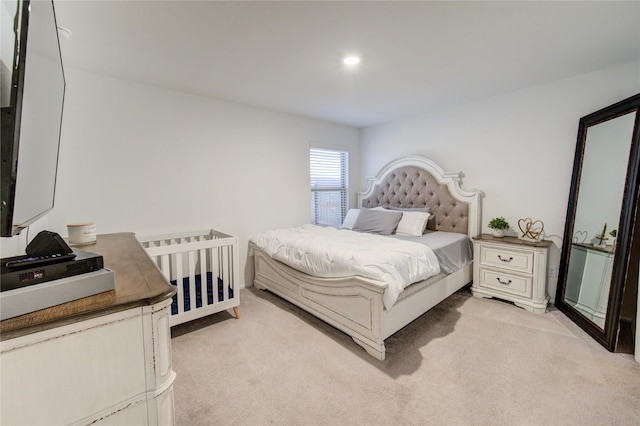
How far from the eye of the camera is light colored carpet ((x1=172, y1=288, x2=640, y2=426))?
5.14 feet

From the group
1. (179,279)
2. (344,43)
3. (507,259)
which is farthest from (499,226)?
(179,279)

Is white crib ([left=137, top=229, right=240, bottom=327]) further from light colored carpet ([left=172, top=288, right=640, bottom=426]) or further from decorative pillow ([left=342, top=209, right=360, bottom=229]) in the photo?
decorative pillow ([left=342, top=209, right=360, bottom=229])

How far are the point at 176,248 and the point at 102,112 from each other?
144cm

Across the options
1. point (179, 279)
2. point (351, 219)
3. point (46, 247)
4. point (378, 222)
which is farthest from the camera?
point (351, 219)

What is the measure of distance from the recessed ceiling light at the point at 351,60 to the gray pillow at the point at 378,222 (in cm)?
190

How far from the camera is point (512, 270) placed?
9.51ft

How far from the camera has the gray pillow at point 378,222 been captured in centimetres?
346

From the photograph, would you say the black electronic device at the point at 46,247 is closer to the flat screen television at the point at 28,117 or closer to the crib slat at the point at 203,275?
the flat screen television at the point at 28,117

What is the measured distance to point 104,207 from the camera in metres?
2.55

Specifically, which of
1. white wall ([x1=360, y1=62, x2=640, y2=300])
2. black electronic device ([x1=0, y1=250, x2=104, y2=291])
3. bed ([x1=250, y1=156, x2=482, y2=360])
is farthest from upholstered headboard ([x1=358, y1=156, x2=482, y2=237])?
black electronic device ([x1=0, y1=250, x2=104, y2=291])

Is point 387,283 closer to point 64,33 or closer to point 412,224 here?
point 412,224

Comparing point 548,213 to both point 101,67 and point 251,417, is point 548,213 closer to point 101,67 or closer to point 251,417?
point 251,417

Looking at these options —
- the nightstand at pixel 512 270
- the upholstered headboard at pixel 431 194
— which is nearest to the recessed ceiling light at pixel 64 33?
the upholstered headboard at pixel 431 194

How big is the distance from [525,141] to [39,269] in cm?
391
